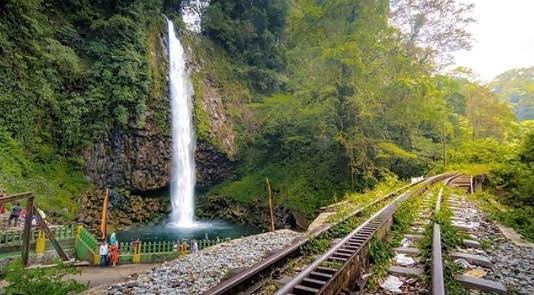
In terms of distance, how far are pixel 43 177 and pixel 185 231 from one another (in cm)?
827

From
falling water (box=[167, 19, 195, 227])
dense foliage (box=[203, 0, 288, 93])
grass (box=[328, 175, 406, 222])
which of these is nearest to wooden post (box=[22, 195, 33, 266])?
grass (box=[328, 175, 406, 222])

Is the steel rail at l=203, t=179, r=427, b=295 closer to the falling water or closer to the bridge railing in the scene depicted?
the bridge railing

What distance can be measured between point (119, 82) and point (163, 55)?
18.0 ft

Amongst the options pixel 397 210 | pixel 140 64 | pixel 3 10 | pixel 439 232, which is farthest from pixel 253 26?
pixel 439 232

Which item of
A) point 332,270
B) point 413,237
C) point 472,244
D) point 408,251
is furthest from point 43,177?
point 472,244

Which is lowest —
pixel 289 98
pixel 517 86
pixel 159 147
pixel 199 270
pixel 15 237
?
pixel 15 237

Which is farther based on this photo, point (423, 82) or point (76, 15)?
point (76, 15)

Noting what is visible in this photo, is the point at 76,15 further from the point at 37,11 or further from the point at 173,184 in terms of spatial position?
the point at 173,184

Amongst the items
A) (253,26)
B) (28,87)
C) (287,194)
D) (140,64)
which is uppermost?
(253,26)

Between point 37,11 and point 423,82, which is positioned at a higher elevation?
point 37,11

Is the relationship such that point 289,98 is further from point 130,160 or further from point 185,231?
point 130,160

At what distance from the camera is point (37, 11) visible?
55.0ft

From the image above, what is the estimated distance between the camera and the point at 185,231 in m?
19.2

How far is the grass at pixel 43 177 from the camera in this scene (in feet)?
45.0
